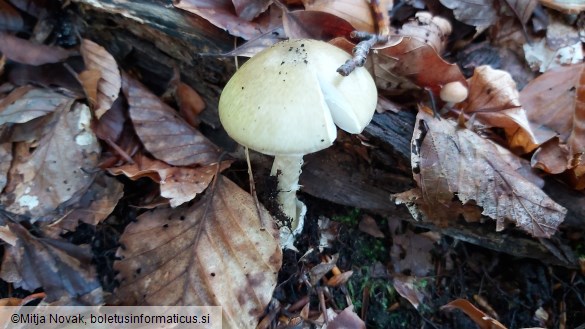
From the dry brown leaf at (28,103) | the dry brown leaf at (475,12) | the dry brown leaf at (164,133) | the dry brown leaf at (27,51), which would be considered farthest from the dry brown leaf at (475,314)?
the dry brown leaf at (27,51)

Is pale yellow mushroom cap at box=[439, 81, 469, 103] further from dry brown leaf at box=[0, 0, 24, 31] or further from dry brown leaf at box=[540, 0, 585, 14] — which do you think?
dry brown leaf at box=[0, 0, 24, 31]

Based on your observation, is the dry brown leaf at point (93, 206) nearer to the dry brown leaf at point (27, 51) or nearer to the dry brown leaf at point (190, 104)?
the dry brown leaf at point (190, 104)

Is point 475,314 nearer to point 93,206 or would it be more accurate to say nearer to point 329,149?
point 329,149

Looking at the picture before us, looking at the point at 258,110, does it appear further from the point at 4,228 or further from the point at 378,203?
the point at 4,228

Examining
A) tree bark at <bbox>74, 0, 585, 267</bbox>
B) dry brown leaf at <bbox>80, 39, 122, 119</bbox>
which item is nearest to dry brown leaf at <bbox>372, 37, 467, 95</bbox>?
tree bark at <bbox>74, 0, 585, 267</bbox>

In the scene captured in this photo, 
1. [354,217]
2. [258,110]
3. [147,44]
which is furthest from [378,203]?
[147,44]

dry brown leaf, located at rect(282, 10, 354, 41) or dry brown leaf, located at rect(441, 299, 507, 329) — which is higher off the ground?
dry brown leaf, located at rect(282, 10, 354, 41)
